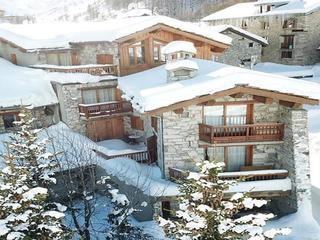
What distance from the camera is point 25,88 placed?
28219mm

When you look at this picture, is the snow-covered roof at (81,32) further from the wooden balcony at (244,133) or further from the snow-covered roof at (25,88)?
the wooden balcony at (244,133)

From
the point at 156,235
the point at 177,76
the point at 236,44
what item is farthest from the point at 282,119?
the point at 236,44

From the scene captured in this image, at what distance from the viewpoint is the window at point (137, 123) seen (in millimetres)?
28562

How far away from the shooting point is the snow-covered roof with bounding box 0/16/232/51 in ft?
90.3

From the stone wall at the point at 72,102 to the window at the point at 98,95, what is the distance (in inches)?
17.7

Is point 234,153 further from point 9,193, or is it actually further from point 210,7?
point 210,7

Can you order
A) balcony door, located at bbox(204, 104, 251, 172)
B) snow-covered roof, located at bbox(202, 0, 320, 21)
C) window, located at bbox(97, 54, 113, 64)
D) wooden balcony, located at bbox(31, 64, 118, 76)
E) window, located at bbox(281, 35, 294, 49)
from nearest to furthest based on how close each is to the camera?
1. balcony door, located at bbox(204, 104, 251, 172)
2. wooden balcony, located at bbox(31, 64, 118, 76)
3. window, located at bbox(97, 54, 113, 64)
4. snow-covered roof, located at bbox(202, 0, 320, 21)
5. window, located at bbox(281, 35, 294, 49)

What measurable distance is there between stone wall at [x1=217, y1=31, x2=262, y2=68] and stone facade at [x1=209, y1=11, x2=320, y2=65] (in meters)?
3.50

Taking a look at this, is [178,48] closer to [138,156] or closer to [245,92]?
[245,92]

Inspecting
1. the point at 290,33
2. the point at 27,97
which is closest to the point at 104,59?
the point at 27,97

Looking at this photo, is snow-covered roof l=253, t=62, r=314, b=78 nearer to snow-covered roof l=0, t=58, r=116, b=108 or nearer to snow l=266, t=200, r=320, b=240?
snow-covered roof l=0, t=58, r=116, b=108

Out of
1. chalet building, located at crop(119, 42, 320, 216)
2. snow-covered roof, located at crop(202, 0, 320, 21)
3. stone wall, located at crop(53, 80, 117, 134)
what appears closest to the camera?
chalet building, located at crop(119, 42, 320, 216)

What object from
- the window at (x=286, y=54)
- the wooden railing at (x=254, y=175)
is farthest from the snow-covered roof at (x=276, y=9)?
the wooden railing at (x=254, y=175)

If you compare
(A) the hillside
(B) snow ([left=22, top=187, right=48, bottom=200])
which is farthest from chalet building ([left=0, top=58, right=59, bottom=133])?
(A) the hillside
